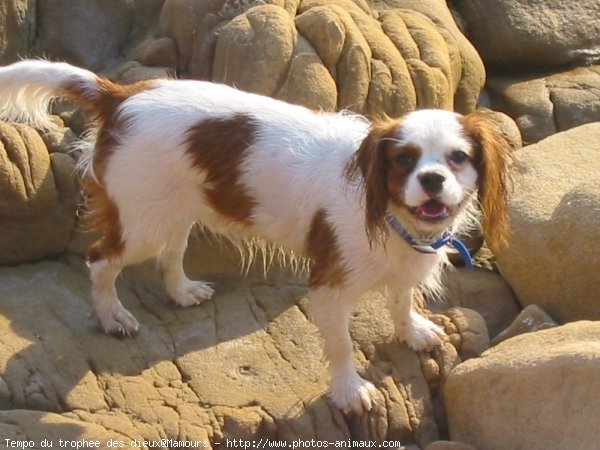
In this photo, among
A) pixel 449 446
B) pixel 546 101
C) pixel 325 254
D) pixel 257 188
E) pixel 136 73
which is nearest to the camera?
pixel 449 446

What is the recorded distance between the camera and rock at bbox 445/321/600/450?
5438 millimetres

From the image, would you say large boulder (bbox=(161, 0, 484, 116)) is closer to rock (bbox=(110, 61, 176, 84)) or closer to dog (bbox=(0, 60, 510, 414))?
rock (bbox=(110, 61, 176, 84))

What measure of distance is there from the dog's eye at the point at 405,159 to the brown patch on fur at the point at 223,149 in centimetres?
100

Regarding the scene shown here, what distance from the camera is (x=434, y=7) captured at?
834 cm

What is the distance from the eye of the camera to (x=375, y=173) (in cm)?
532

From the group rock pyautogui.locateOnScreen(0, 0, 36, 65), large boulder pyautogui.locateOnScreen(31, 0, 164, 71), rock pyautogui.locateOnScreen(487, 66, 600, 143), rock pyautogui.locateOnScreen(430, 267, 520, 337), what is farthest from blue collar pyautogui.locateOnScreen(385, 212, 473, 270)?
rock pyautogui.locateOnScreen(0, 0, 36, 65)

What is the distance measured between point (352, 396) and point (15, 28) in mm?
3883

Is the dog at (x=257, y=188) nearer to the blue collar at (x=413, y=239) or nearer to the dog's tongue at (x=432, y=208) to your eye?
the blue collar at (x=413, y=239)

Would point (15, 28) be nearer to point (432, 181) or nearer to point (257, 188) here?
point (257, 188)

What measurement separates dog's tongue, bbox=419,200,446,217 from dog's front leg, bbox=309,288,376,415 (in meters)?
0.86

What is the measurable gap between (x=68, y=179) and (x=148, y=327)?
109 centimetres

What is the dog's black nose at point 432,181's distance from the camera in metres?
5.06

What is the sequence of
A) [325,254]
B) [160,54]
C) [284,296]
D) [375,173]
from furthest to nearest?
[160,54]
[284,296]
[325,254]
[375,173]

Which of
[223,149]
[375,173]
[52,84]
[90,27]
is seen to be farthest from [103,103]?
[90,27]
